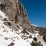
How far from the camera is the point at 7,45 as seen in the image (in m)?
18.4

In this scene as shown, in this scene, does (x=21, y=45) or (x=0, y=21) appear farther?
(x=0, y=21)

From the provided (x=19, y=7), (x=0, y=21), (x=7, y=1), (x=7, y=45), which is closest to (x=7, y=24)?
(x=0, y=21)

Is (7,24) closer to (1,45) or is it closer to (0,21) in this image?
(0,21)

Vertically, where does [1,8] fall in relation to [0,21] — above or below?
above

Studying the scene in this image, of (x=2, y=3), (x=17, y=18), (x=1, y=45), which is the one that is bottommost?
(x=1, y=45)

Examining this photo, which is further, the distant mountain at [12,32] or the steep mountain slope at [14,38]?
the distant mountain at [12,32]

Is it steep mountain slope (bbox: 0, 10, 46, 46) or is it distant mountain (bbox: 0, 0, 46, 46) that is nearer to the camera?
steep mountain slope (bbox: 0, 10, 46, 46)

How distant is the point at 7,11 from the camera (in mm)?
41406

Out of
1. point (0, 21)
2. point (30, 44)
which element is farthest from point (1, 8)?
point (30, 44)

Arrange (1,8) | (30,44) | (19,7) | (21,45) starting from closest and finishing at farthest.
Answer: (21,45)
(30,44)
(1,8)
(19,7)

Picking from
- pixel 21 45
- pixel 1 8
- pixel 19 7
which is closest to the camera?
pixel 21 45

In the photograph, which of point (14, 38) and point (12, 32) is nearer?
point (14, 38)

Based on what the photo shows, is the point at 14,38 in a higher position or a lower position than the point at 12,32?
lower

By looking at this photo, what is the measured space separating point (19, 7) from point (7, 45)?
1507 inches
